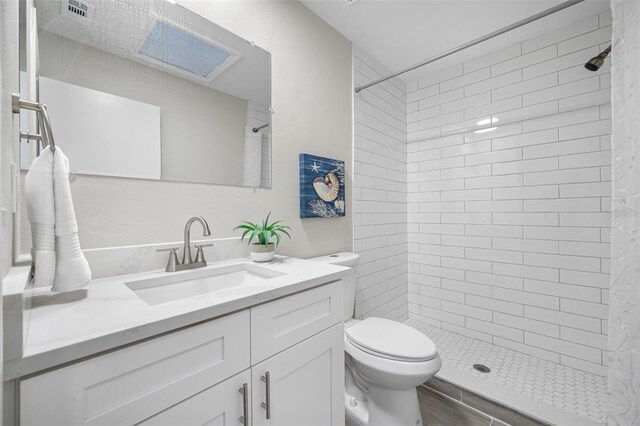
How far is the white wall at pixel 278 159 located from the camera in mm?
1031

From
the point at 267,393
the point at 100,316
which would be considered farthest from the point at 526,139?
the point at 100,316

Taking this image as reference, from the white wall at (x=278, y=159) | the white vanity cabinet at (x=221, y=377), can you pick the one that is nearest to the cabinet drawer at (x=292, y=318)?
the white vanity cabinet at (x=221, y=377)

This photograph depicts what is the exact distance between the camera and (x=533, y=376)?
Answer: 1.85 metres

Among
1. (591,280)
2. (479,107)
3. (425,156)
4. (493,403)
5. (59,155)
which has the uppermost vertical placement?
(479,107)

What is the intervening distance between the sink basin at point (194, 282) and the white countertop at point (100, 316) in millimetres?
77

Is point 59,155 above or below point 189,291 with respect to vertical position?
above

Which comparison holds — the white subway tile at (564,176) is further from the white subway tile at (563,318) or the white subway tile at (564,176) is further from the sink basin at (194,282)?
the sink basin at (194,282)

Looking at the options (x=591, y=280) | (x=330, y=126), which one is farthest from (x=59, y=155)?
(x=591, y=280)

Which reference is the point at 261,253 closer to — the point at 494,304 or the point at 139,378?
the point at 139,378

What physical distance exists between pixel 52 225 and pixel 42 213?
34mm

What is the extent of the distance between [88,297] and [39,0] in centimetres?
100

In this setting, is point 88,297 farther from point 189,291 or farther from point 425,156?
point 425,156

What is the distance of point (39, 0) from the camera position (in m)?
0.92

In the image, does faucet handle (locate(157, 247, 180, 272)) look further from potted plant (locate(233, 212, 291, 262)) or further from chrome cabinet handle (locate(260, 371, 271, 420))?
chrome cabinet handle (locate(260, 371, 271, 420))
